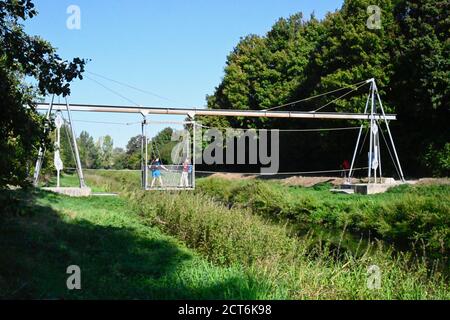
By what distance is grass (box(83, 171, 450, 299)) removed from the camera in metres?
7.98

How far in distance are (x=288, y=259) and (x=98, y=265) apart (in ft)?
12.8

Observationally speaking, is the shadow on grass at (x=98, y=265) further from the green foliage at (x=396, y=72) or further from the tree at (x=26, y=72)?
the green foliage at (x=396, y=72)

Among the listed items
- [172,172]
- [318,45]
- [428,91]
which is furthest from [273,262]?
[318,45]

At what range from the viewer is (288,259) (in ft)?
34.6

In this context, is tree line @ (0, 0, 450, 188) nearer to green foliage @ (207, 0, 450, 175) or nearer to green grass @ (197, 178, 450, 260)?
green foliage @ (207, 0, 450, 175)

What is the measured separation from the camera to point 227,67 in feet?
184

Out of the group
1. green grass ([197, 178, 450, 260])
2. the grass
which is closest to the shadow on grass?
the grass

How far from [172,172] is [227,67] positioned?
1268 inches

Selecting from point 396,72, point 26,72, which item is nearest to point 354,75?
point 396,72

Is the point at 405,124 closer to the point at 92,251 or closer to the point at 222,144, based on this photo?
the point at 222,144

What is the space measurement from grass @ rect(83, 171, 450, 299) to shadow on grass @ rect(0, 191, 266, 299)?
1.95ft

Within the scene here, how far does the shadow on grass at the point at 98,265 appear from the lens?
8.02 metres

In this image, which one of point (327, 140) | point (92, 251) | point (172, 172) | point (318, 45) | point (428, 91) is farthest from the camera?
point (318, 45)

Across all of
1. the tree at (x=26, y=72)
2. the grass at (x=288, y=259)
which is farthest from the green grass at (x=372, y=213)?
the tree at (x=26, y=72)
